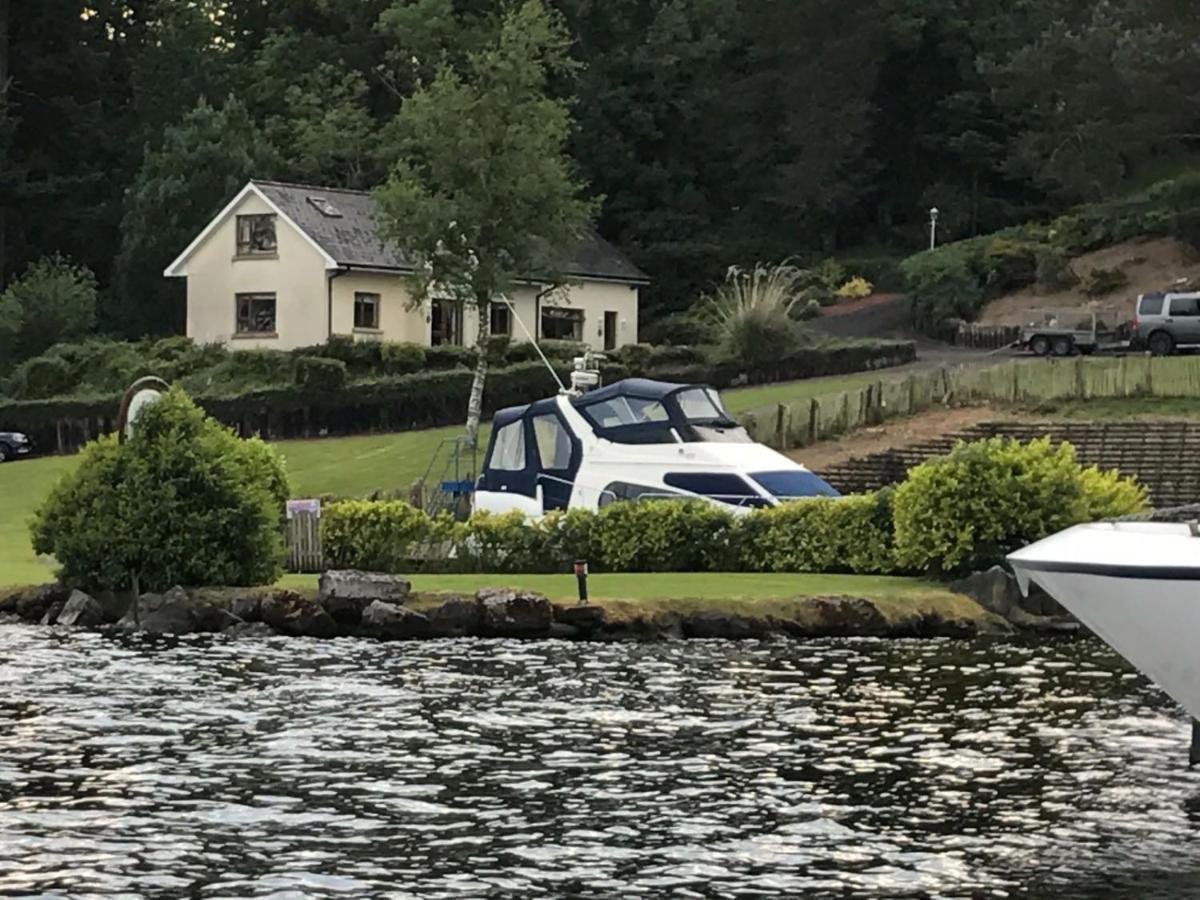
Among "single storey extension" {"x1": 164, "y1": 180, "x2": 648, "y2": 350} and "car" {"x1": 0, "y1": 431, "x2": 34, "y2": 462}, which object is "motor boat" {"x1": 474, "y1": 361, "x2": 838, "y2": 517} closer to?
"car" {"x1": 0, "y1": 431, "x2": 34, "y2": 462}

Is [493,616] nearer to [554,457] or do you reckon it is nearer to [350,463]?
[554,457]

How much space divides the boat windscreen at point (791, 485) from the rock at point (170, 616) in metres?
10.7

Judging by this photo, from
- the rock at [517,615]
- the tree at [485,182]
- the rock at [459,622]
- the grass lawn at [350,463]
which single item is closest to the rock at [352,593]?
the rock at [459,622]

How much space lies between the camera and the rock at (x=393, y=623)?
1077 inches

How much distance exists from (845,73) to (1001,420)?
46.4 meters

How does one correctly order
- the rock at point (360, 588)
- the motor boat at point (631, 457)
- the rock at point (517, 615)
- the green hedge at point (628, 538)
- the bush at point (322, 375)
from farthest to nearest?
the bush at point (322, 375), the motor boat at point (631, 457), the green hedge at point (628, 538), the rock at point (360, 588), the rock at point (517, 615)

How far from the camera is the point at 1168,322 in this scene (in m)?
58.7

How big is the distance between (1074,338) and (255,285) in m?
27.8

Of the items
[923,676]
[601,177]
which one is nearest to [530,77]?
[923,676]

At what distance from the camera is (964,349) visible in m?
66.1

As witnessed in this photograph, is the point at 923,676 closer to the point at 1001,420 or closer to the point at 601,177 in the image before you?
the point at 1001,420

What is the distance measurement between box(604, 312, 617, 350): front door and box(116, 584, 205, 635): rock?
48005mm

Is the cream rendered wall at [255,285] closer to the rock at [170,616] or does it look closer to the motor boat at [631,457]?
the motor boat at [631,457]

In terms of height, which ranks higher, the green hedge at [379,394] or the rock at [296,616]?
the green hedge at [379,394]
